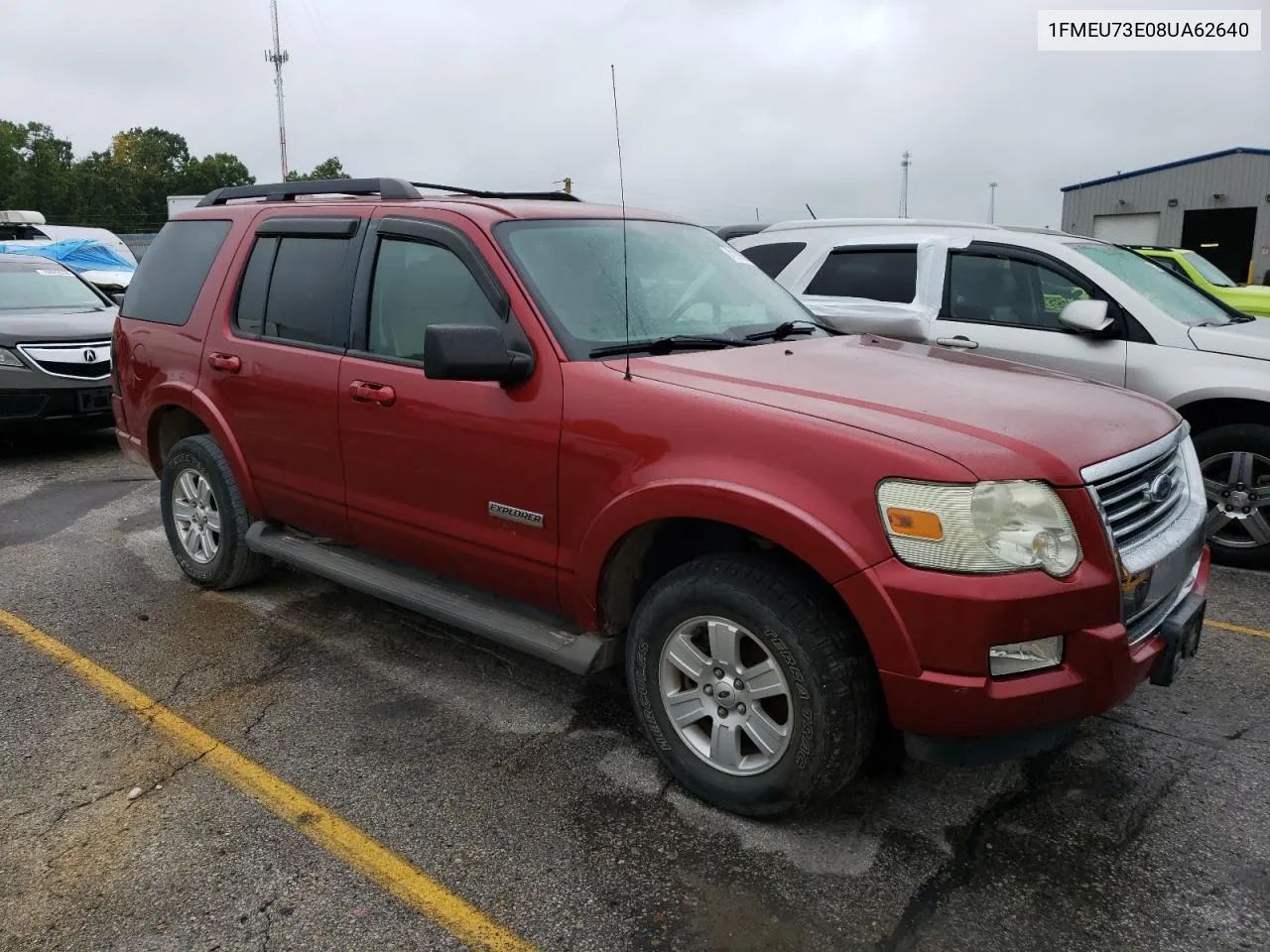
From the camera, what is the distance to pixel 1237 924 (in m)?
2.55

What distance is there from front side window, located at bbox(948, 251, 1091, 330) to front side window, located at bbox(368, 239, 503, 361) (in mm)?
3623

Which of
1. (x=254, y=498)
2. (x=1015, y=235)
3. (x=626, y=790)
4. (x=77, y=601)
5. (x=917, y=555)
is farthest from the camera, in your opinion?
(x=1015, y=235)

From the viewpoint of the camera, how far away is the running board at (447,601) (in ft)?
10.9

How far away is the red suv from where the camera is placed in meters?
2.56

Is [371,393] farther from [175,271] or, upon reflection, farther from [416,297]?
[175,271]

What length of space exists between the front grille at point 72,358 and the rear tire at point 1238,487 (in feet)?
26.0

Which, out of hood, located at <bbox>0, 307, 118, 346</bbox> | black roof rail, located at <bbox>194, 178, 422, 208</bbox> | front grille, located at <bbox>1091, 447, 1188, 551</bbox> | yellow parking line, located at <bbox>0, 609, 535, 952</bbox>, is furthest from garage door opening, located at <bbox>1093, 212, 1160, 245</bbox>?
yellow parking line, located at <bbox>0, 609, 535, 952</bbox>

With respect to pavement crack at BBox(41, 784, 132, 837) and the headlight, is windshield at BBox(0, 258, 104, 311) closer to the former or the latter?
pavement crack at BBox(41, 784, 132, 837)

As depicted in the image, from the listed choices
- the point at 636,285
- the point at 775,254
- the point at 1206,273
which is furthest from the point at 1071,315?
the point at 1206,273

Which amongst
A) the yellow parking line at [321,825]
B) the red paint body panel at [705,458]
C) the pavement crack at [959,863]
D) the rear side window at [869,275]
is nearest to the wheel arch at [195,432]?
the red paint body panel at [705,458]

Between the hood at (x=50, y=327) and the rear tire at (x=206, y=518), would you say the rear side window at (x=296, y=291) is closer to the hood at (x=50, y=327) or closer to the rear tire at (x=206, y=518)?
the rear tire at (x=206, y=518)

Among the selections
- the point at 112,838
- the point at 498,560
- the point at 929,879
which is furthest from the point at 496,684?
the point at 929,879

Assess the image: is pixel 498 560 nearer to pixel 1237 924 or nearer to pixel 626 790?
pixel 626 790

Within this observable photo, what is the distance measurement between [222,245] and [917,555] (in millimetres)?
3662
